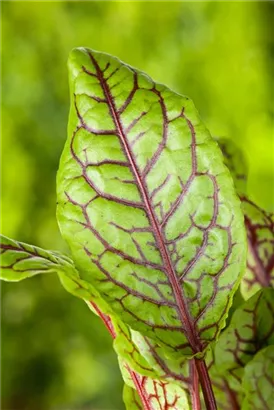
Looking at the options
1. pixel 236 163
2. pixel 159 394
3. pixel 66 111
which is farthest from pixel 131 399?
pixel 66 111

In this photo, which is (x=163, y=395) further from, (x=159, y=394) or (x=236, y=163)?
(x=236, y=163)

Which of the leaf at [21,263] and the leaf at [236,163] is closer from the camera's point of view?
the leaf at [21,263]

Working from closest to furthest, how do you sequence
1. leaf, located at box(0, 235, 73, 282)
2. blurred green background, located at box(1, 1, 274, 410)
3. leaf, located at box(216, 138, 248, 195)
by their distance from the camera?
leaf, located at box(0, 235, 73, 282) < leaf, located at box(216, 138, 248, 195) < blurred green background, located at box(1, 1, 274, 410)

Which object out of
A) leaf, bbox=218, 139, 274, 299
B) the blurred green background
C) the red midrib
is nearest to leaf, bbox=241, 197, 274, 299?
leaf, bbox=218, 139, 274, 299

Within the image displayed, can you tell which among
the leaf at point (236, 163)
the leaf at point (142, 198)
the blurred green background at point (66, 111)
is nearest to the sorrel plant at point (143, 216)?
the leaf at point (142, 198)

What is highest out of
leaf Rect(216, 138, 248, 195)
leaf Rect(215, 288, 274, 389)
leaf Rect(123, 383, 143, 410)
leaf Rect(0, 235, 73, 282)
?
leaf Rect(216, 138, 248, 195)

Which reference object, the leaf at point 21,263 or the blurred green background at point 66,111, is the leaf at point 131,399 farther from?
the blurred green background at point 66,111

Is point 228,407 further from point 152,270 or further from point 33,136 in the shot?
point 33,136

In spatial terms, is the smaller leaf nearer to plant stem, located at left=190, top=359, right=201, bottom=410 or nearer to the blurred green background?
plant stem, located at left=190, top=359, right=201, bottom=410
